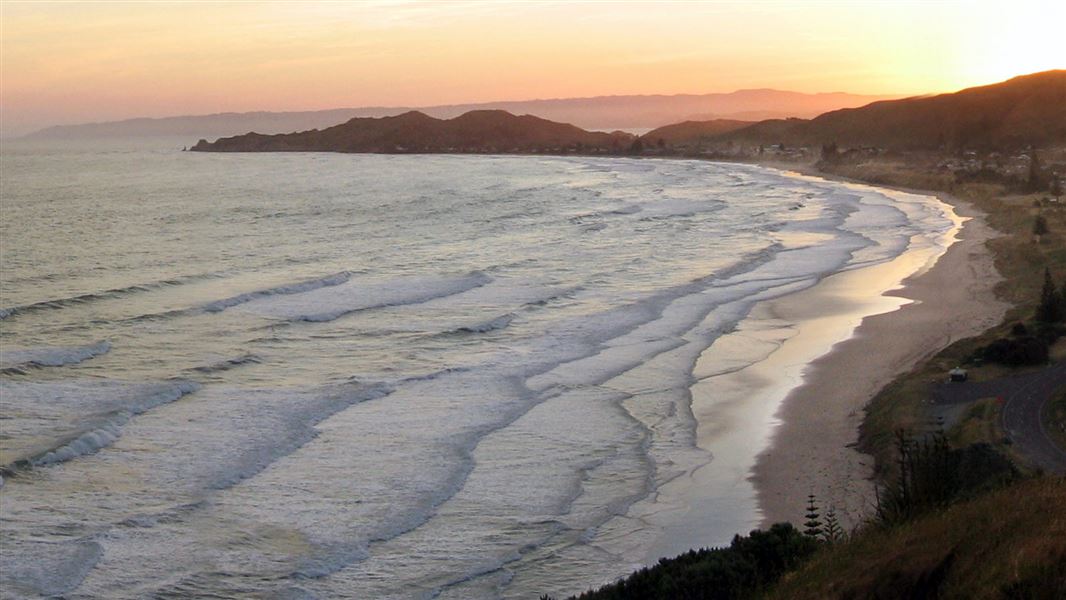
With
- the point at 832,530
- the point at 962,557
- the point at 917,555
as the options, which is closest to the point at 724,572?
the point at 832,530

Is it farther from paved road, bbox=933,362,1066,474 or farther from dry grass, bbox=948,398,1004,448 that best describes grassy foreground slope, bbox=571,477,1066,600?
dry grass, bbox=948,398,1004,448

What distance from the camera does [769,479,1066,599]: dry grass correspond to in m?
6.99

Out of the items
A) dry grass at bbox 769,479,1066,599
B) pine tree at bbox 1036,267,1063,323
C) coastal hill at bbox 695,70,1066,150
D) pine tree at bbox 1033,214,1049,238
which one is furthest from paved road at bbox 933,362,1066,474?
coastal hill at bbox 695,70,1066,150

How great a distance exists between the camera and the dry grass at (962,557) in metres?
6.99

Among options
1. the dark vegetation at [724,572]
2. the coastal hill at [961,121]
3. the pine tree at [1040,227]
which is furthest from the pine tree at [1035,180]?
the dark vegetation at [724,572]

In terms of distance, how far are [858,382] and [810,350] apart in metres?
3.56

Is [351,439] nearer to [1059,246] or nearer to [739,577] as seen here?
[739,577]

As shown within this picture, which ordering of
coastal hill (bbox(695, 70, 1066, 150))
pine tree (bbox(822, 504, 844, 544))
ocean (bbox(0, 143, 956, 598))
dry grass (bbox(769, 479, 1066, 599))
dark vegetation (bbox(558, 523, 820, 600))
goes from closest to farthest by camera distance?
dry grass (bbox(769, 479, 1066, 599)) < dark vegetation (bbox(558, 523, 820, 600)) < pine tree (bbox(822, 504, 844, 544)) < ocean (bbox(0, 143, 956, 598)) < coastal hill (bbox(695, 70, 1066, 150))

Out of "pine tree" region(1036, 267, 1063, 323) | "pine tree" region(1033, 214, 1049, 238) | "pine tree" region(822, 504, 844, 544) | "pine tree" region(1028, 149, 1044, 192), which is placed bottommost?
"pine tree" region(822, 504, 844, 544)

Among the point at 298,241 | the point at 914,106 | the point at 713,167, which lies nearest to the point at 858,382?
the point at 298,241

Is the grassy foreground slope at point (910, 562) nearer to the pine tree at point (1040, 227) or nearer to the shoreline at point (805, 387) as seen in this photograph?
the shoreline at point (805, 387)

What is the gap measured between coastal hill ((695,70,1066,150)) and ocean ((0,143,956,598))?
83.5 m

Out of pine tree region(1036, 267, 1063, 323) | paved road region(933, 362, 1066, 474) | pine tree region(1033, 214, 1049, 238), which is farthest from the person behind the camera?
pine tree region(1033, 214, 1049, 238)

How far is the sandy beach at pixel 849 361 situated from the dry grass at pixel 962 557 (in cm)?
464
